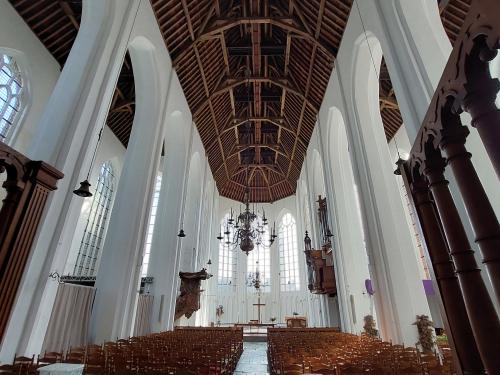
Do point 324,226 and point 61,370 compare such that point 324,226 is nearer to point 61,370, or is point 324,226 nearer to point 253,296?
point 253,296

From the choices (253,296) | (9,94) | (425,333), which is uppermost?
(9,94)

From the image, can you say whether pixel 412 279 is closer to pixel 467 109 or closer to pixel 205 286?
pixel 467 109

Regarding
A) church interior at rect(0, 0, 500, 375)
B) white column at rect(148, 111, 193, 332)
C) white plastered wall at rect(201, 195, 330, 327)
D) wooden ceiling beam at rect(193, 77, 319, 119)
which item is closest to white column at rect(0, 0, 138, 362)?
church interior at rect(0, 0, 500, 375)

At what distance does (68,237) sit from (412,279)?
684 centimetres

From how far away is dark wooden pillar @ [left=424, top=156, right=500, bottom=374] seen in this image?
1.37 meters

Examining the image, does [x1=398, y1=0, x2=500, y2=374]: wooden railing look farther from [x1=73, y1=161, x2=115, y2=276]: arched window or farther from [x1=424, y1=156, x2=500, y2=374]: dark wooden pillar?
[x1=73, y1=161, x2=115, y2=276]: arched window

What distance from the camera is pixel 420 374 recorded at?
2.66m

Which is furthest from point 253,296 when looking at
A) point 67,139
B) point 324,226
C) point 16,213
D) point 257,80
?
point 16,213

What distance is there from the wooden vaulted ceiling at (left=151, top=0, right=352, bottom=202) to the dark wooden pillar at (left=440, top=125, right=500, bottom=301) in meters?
7.35

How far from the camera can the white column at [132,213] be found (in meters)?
6.03

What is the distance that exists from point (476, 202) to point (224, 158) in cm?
1507

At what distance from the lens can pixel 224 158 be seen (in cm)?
1611

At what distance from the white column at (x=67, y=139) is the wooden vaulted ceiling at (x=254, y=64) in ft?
9.33

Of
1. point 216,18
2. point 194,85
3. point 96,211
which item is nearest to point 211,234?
point 96,211
